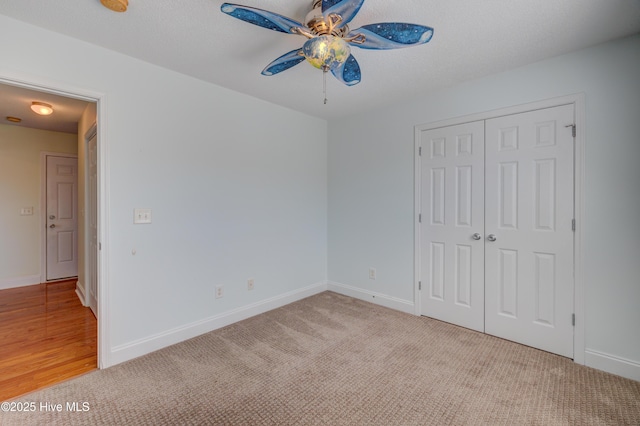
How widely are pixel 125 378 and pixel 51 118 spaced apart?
3805 millimetres

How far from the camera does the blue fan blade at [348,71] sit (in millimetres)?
1835

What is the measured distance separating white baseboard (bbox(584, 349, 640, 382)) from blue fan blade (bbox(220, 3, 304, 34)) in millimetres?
3096

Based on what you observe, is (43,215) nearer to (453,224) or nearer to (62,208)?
(62,208)

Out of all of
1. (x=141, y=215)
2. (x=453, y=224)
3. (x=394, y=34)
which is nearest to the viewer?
(x=394, y=34)

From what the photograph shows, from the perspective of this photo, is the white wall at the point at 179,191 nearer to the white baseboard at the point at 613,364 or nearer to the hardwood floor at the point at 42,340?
the hardwood floor at the point at 42,340

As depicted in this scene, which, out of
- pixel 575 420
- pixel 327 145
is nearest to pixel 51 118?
pixel 327 145

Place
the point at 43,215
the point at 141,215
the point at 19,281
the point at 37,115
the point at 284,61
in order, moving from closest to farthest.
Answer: the point at 284,61 < the point at 141,215 < the point at 37,115 < the point at 19,281 < the point at 43,215

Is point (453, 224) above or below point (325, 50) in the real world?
below

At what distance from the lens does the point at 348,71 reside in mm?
1920

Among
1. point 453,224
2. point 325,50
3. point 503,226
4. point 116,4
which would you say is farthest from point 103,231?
point 503,226

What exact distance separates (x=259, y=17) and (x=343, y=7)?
42 centimetres

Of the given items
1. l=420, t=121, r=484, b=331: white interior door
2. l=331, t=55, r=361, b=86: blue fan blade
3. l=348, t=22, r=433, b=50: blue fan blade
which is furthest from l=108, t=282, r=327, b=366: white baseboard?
l=348, t=22, r=433, b=50: blue fan blade

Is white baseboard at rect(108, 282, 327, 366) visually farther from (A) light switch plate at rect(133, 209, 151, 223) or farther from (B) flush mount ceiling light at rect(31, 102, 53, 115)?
(B) flush mount ceiling light at rect(31, 102, 53, 115)

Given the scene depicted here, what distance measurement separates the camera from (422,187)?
10.2 ft
